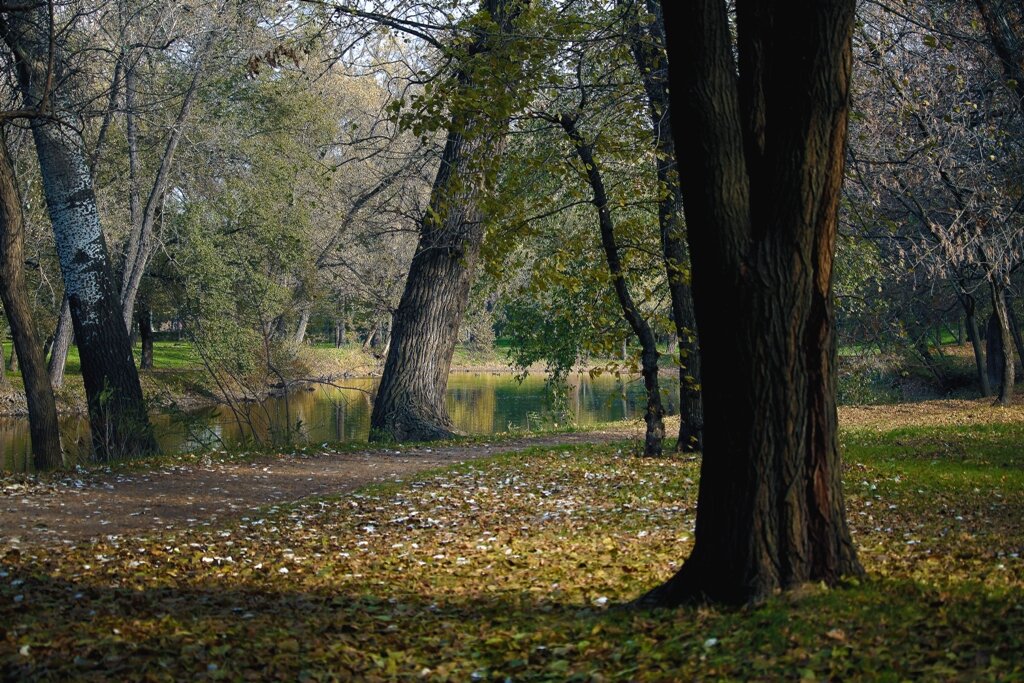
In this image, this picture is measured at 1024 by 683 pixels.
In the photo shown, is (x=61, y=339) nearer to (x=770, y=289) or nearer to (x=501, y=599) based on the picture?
(x=501, y=599)

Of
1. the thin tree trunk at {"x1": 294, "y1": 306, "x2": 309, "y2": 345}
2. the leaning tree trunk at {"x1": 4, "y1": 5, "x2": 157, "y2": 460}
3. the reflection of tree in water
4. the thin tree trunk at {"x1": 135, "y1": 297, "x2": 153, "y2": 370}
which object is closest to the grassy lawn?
the leaning tree trunk at {"x1": 4, "y1": 5, "x2": 157, "y2": 460}

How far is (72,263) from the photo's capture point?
575 inches

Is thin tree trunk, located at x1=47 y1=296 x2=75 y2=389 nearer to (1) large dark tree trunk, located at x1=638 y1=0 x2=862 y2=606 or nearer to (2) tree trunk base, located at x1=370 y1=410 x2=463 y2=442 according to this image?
(2) tree trunk base, located at x1=370 y1=410 x2=463 y2=442

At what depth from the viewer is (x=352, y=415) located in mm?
30062

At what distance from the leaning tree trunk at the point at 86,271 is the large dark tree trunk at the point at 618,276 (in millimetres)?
7524

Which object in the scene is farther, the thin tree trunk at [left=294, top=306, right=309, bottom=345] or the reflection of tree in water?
the thin tree trunk at [left=294, top=306, right=309, bottom=345]

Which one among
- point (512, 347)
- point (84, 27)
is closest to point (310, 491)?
point (84, 27)

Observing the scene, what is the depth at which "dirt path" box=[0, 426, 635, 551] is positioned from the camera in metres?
8.98

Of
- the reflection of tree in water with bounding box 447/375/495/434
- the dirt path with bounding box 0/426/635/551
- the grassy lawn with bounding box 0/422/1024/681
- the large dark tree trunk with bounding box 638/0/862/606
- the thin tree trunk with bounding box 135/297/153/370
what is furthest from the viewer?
the thin tree trunk with bounding box 135/297/153/370

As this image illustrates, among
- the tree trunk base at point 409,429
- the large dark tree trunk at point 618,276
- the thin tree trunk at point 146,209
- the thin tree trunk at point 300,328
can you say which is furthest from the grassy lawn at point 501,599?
the thin tree trunk at point 300,328

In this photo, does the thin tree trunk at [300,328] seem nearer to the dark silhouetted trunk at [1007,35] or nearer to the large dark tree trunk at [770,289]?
the dark silhouetted trunk at [1007,35]

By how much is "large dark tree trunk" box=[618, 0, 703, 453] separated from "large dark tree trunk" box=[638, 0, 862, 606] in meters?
5.36

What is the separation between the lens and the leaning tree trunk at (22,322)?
12945mm

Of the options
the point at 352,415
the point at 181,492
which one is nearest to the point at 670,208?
the point at 181,492
